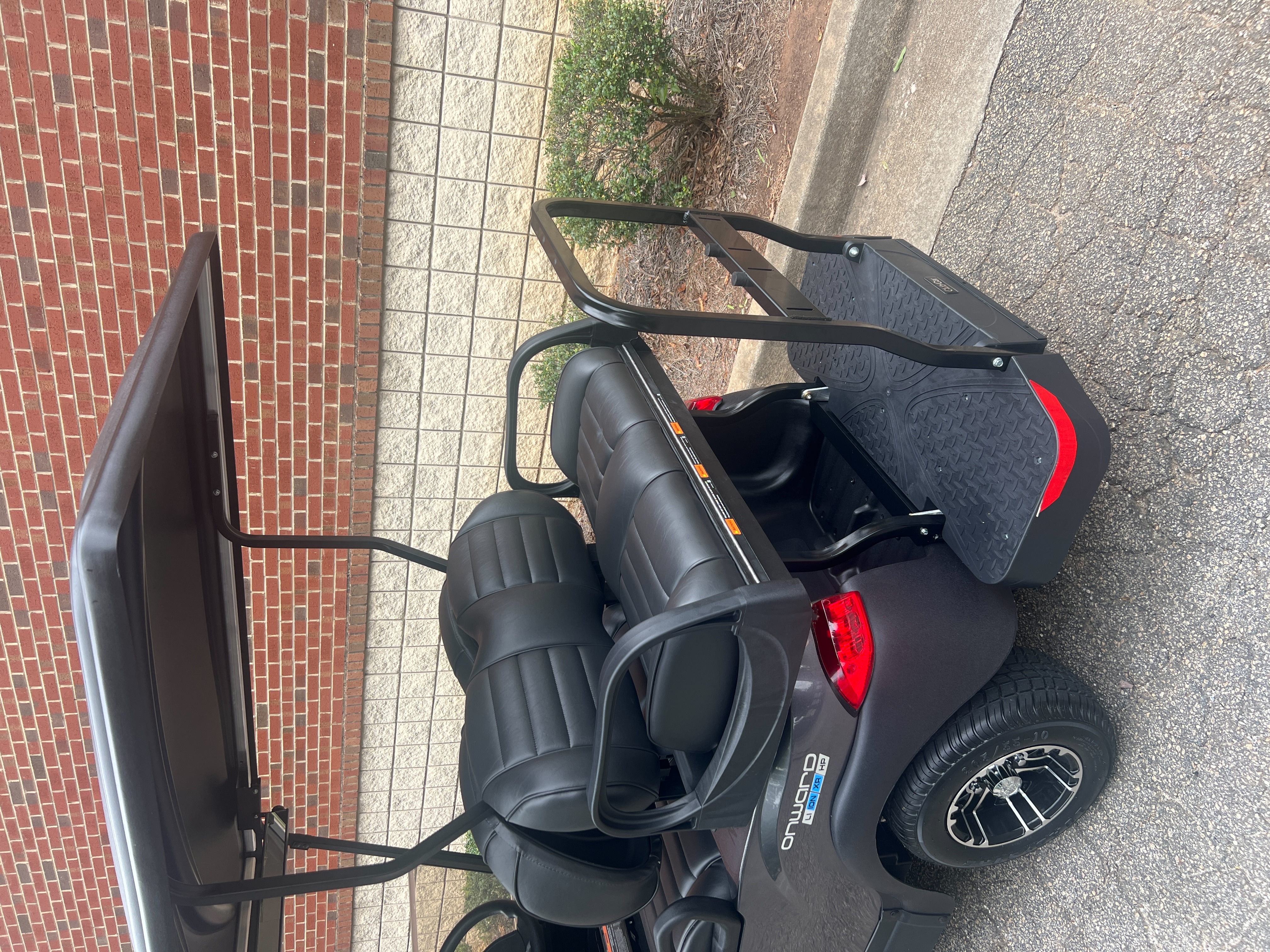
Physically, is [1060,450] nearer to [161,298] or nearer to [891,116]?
[891,116]

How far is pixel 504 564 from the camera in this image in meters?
2.47

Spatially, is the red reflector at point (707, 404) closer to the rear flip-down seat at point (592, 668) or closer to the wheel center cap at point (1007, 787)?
the rear flip-down seat at point (592, 668)

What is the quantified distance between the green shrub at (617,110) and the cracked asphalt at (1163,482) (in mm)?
2197

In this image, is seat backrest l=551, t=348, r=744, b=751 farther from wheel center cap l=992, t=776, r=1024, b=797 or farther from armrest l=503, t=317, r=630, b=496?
wheel center cap l=992, t=776, r=1024, b=797

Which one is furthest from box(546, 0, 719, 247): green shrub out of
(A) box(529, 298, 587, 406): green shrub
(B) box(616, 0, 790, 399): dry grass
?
(A) box(529, 298, 587, 406): green shrub

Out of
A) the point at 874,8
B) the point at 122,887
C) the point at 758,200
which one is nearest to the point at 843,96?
the point at 874,8

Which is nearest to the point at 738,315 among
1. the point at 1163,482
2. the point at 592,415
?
the point at 592,415

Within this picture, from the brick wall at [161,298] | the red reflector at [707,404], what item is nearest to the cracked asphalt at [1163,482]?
the red reflector at [707,404]

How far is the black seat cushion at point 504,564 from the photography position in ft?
7.98

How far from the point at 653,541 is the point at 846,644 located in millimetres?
593

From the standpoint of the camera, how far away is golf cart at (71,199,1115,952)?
64.7 inches

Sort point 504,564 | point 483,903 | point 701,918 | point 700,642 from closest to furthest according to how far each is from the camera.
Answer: point 700,642
point 701,918
point 504,564
point 483,903

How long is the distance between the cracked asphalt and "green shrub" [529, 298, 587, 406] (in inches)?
123

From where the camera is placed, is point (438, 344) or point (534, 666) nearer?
point (534, 666)
